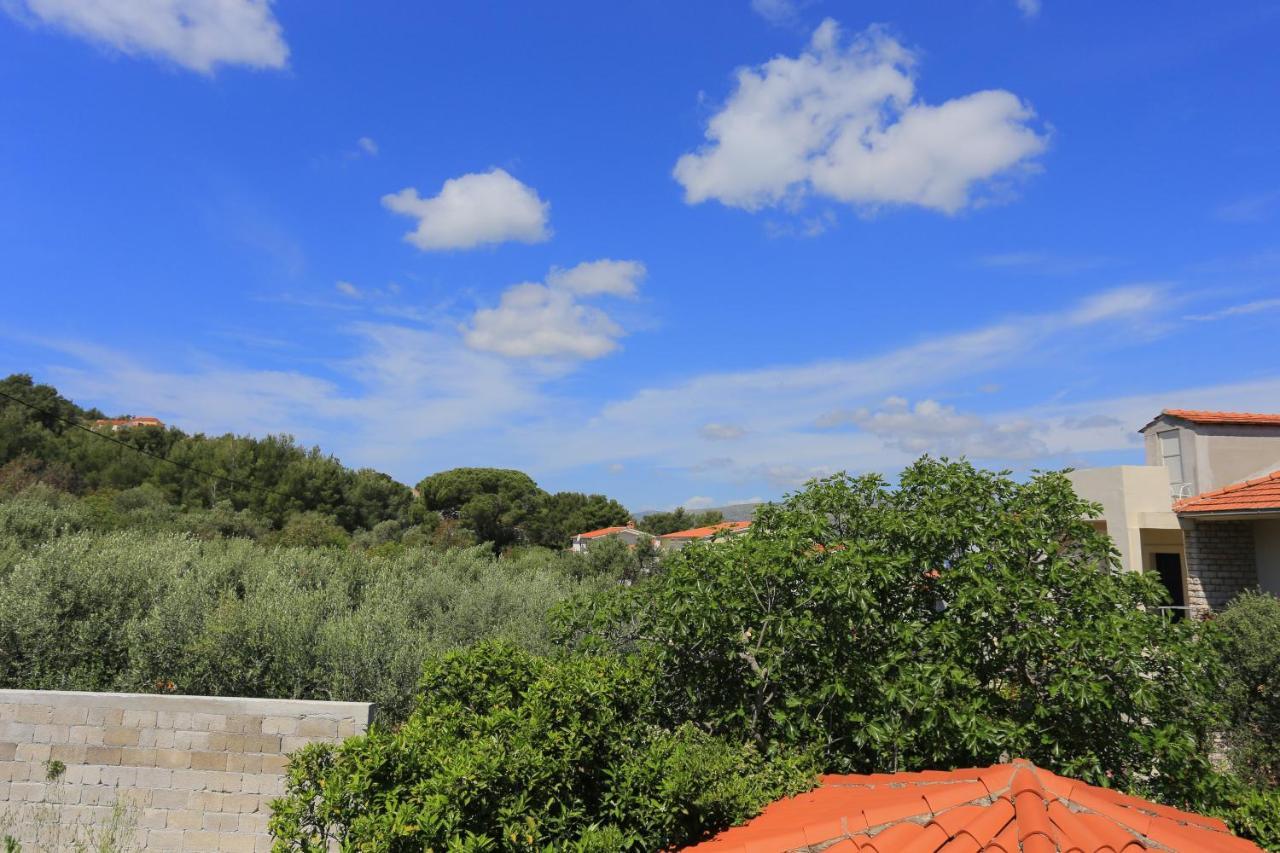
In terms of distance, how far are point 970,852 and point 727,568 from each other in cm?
259

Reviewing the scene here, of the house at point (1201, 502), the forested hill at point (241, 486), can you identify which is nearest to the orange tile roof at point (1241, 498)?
the house at point (1201, 502)

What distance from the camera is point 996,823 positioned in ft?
10.3

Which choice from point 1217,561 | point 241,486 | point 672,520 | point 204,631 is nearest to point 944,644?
point 204,631

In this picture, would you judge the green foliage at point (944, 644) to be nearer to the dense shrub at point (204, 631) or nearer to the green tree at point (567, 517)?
the dense shrub at point (204, 631)

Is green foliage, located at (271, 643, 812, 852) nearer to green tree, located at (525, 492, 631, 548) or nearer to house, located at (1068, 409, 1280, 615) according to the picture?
house, located at (1068, 409, 1280, 615)

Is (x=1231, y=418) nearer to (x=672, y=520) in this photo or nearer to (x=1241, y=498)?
(x=1241, y=498)

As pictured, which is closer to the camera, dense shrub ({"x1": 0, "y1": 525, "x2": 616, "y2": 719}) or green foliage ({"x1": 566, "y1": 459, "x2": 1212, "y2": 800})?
green foliage ({"x1": 566, "y1": 459, "x2": 1212, "y2": 800})

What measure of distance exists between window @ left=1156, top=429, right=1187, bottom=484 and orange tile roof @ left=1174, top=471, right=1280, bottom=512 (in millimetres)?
757

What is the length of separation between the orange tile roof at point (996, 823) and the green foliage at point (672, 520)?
186ft

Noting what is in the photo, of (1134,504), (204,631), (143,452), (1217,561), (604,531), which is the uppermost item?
(143,452)

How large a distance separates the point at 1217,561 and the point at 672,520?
50.0 meters

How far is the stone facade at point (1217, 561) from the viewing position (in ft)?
49.1

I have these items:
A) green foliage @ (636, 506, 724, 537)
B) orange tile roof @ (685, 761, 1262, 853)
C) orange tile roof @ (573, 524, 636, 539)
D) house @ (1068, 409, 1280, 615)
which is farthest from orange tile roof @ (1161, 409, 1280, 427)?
green foliage @ (636, 506, 724, 537)

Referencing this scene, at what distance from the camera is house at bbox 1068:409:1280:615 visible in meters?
14.9
